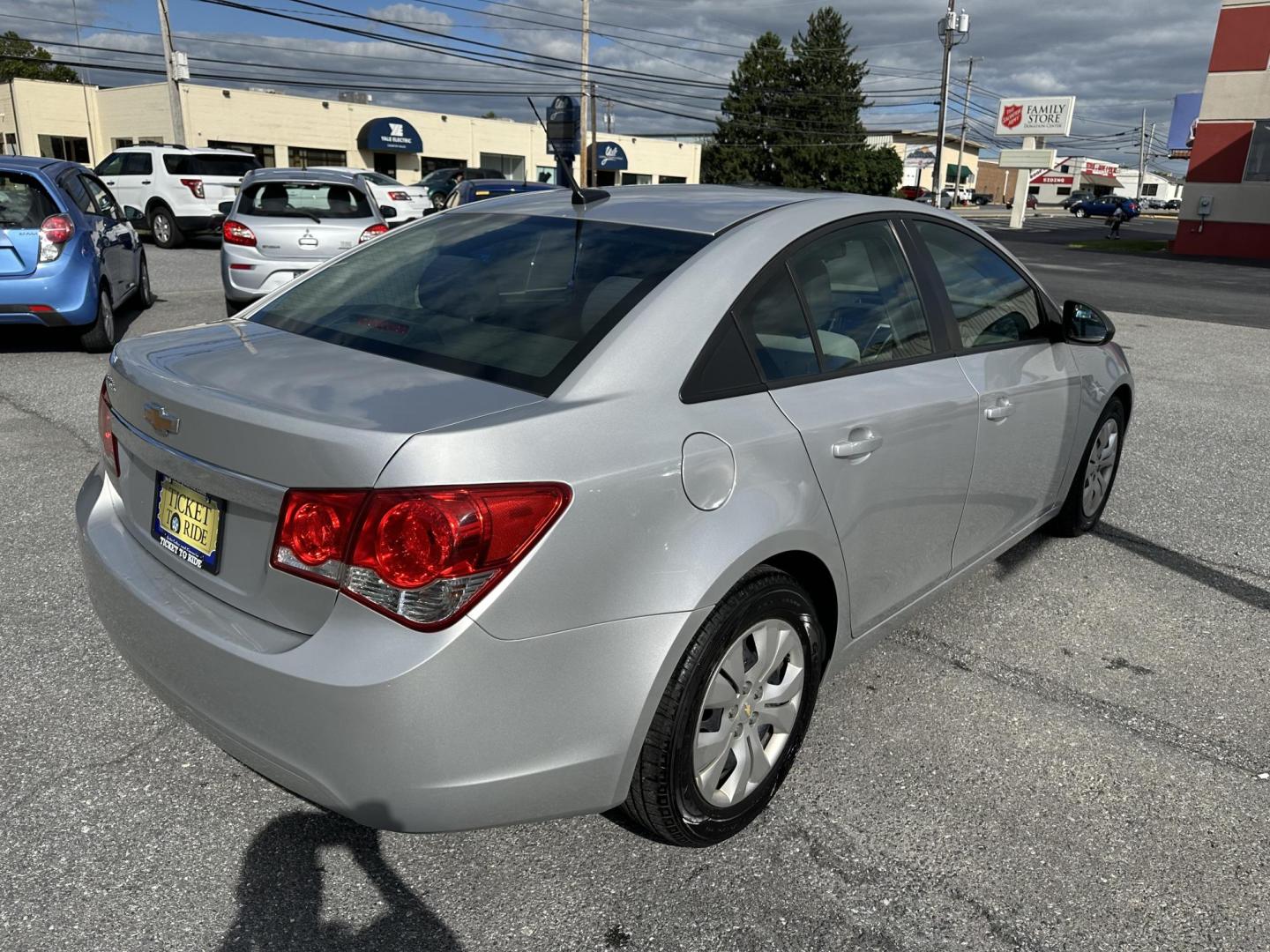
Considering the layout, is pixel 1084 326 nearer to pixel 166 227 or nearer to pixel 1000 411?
pixel 1000 411

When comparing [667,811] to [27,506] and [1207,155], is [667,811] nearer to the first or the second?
[27,506]

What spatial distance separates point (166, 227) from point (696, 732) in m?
19.3

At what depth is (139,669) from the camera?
2.42 meters

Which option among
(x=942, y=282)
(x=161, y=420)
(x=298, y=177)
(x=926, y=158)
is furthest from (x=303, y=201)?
(x=926, y=158)

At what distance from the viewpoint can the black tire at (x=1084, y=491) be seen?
4.41m

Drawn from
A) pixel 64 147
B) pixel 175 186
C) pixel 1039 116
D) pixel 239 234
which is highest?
pixel 1039 116

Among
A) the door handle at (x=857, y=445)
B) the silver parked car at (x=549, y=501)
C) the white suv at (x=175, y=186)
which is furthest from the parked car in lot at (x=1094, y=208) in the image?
the door handle at (x=857, y=445)

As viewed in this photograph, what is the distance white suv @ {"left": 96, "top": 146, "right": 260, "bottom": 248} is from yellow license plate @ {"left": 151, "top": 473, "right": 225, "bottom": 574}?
17556 mm

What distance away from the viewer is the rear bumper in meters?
1.91

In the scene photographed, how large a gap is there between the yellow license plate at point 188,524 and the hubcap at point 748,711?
1.15m

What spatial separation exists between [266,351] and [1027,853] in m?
2.30

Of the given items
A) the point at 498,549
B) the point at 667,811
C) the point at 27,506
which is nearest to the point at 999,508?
the point at 667,811

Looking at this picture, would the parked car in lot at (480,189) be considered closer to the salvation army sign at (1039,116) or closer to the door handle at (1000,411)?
the door handle at (1000,411)

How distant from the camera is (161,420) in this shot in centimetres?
229
